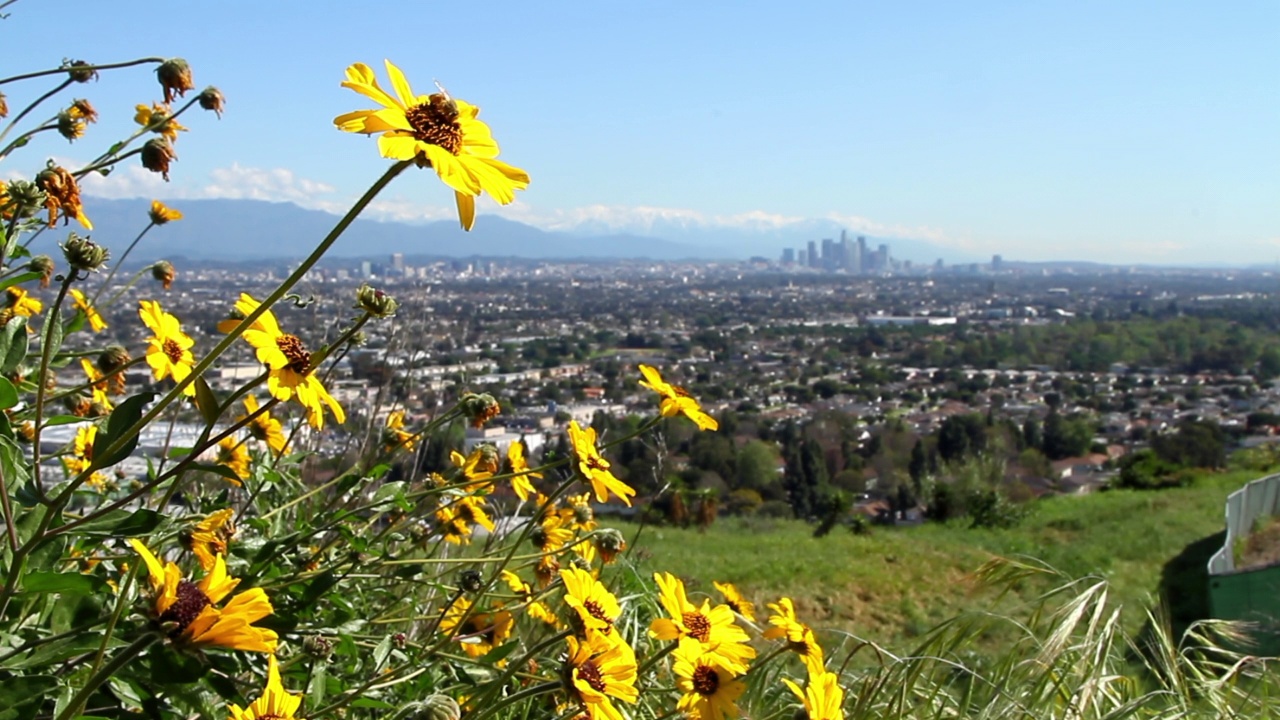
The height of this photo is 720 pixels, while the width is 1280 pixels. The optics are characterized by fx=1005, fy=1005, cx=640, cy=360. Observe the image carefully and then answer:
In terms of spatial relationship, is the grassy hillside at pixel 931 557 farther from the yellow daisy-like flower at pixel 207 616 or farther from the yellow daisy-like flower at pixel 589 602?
the yellow daisy-like flower at pixel 207 616

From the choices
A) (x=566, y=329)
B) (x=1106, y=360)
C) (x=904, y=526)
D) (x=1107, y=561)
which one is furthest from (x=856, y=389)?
(x=1107, y=561)

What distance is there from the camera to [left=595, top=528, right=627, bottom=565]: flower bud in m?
1.93

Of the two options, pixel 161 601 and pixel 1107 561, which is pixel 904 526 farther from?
pixel 161 601

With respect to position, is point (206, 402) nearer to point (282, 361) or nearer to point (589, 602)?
point (282, 361)

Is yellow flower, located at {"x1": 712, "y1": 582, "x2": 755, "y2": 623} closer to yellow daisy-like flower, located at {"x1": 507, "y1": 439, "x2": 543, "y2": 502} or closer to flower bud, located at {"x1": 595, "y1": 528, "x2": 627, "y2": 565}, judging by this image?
flower bud, located at {"x1": 595, "y1": 528, "x2": 627, "y2": 565}

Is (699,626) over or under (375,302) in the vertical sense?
under

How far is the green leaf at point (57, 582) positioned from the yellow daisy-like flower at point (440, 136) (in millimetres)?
580

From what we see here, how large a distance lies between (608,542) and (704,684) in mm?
472

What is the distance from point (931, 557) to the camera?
9.62 m

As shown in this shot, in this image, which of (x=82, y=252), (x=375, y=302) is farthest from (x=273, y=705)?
(x=82, y=252)

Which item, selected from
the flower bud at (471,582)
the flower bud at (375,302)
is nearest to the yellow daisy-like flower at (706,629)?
the flower bud at (471,582)

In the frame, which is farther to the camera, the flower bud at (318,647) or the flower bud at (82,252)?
the flower bud at (318,647)

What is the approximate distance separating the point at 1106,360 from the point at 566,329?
24.6 m

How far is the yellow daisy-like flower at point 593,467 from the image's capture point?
5.50ft
